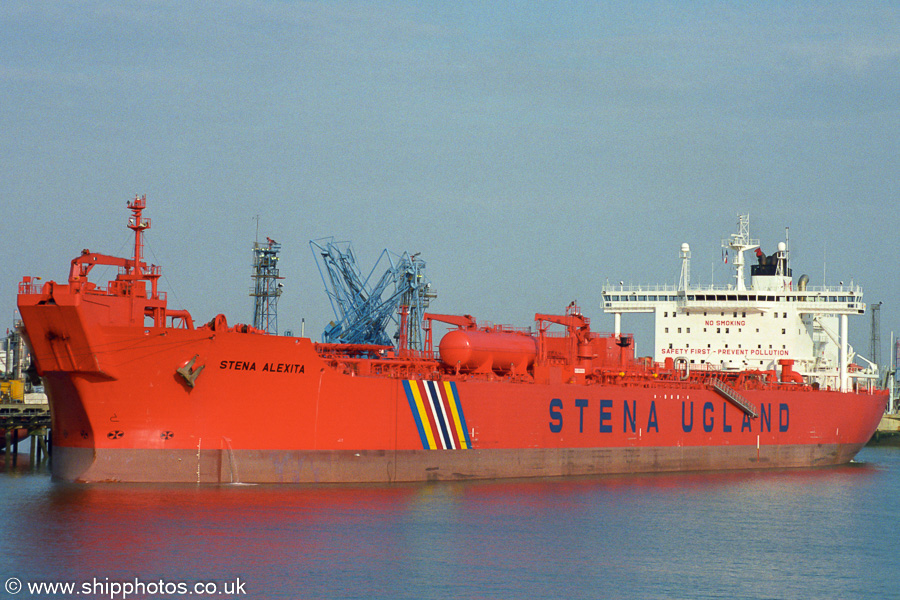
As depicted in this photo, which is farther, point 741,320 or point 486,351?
point 741,320

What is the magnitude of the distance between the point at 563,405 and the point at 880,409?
16.4 meters

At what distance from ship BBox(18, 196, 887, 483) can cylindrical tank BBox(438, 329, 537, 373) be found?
0.16 feet

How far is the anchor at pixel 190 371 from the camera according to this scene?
71.6ft

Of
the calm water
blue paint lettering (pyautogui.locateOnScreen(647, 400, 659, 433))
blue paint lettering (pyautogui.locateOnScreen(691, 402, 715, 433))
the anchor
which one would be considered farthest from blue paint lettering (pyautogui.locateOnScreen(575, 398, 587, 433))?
the anchor

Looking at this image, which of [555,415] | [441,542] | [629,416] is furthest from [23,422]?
[441,542]

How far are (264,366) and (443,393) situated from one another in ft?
15.0

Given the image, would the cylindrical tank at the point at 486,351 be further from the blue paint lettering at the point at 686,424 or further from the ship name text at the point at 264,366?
the blue paint lettering at the point at 686,424

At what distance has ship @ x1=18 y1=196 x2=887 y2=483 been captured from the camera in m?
22.1

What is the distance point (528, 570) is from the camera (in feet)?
56.0

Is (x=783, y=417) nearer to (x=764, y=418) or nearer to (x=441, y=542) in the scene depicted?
(x=764, y=418)

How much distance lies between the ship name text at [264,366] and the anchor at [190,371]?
0.54 meters

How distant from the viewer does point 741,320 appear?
119 feet

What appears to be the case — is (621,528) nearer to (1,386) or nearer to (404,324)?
(404,324)

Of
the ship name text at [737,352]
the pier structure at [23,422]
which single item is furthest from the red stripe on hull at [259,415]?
the pier structure at [23,422]
